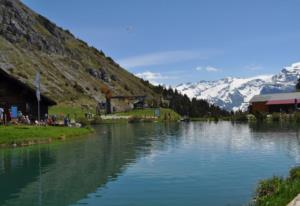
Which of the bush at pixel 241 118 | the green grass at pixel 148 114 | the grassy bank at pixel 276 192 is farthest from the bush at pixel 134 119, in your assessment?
the grassy bank at pixel 276 192

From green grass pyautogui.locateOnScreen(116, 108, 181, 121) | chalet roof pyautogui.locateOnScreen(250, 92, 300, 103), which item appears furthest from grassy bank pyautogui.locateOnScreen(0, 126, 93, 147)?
chalet roof pyautogui.locateOnScreen(250, 92, 300, 103)

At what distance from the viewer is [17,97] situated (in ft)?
241

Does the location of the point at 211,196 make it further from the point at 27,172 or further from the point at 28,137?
the point at 28,137

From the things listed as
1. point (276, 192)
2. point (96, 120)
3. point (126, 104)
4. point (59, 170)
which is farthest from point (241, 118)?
point (276, 192)

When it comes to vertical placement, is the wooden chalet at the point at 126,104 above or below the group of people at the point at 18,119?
above

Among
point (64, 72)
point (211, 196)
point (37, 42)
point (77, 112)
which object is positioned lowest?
point (211, 196)

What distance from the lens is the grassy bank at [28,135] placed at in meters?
51.3

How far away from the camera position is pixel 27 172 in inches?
1348

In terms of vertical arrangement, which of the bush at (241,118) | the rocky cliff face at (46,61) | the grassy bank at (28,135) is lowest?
the grassy bank at (28,135)

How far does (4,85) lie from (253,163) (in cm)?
4585

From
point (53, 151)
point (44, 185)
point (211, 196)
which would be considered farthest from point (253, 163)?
point (53, 151)

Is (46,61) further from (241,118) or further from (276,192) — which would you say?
(276,192)

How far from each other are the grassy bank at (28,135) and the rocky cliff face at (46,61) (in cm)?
6875

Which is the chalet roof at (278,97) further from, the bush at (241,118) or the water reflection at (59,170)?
the water reflection at (59,170)
